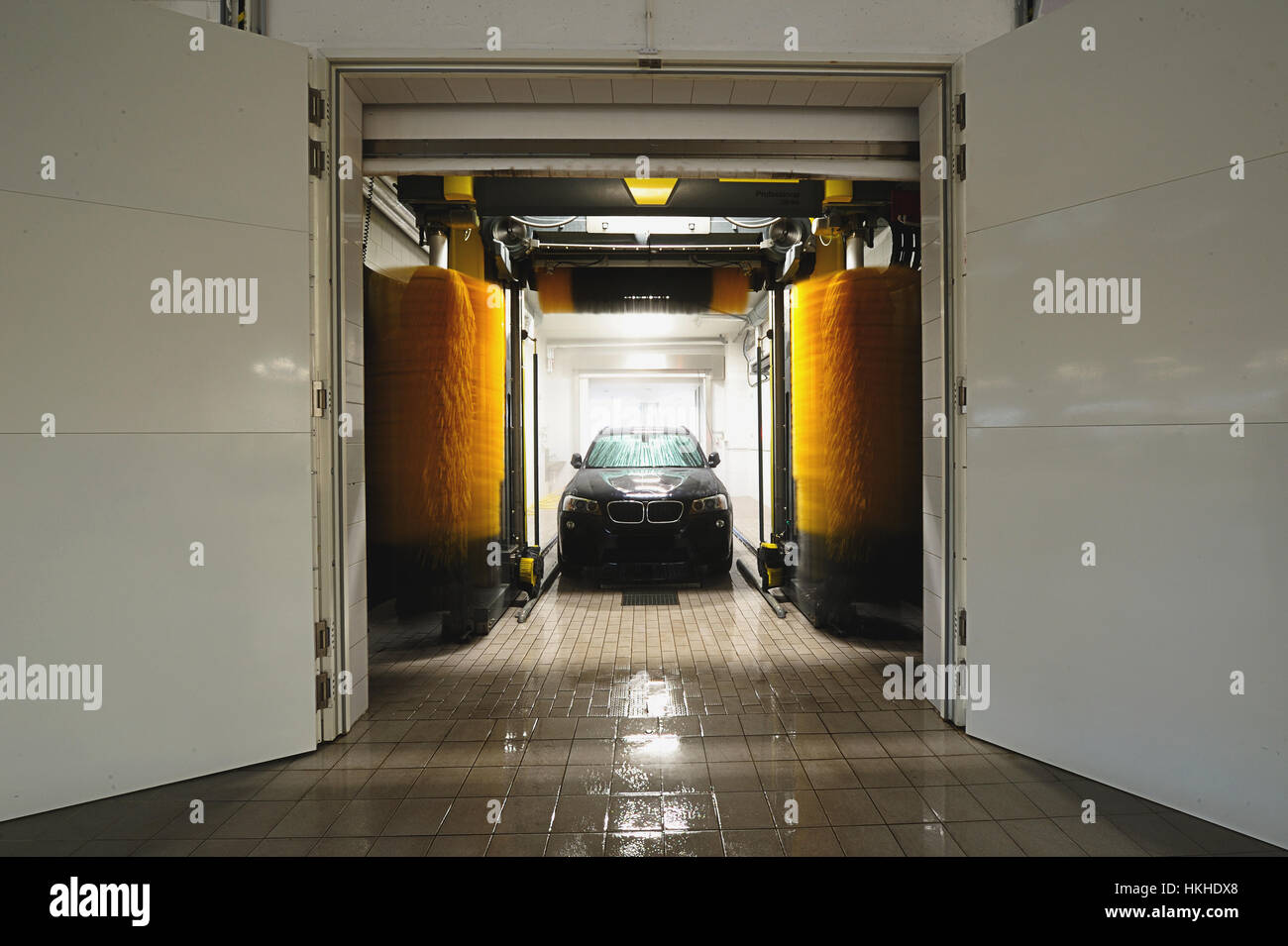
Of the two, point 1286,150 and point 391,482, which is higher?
point 1286,150

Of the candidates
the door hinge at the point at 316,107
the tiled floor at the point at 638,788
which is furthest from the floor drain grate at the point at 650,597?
the door hinge at the point at 316,107

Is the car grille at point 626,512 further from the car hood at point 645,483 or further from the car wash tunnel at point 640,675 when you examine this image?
the car wash tunnel at point 640,675

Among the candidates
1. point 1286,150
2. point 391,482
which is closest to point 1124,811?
point 1286,150

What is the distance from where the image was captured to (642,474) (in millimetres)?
6039

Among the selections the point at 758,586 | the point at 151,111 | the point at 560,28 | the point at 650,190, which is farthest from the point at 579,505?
the point at 151,111

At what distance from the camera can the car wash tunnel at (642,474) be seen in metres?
4.28

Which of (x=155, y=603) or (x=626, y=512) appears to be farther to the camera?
(x=626, y=512)

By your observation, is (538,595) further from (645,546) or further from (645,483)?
(645,483)

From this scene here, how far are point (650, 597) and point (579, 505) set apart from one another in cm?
102

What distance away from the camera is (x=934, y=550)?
9.77ft

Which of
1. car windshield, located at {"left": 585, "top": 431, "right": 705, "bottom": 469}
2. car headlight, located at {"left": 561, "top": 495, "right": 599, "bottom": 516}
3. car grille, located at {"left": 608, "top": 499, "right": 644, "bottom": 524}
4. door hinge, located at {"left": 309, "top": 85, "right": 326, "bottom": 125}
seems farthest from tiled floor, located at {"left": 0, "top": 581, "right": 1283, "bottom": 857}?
car windshield, located at {"left": 585, "top": 431, "right": 705, "bottom": 469}

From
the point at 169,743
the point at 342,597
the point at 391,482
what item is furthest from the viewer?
the point at 391,482

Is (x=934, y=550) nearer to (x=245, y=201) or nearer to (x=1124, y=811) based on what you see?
(x=1124, y=811)
